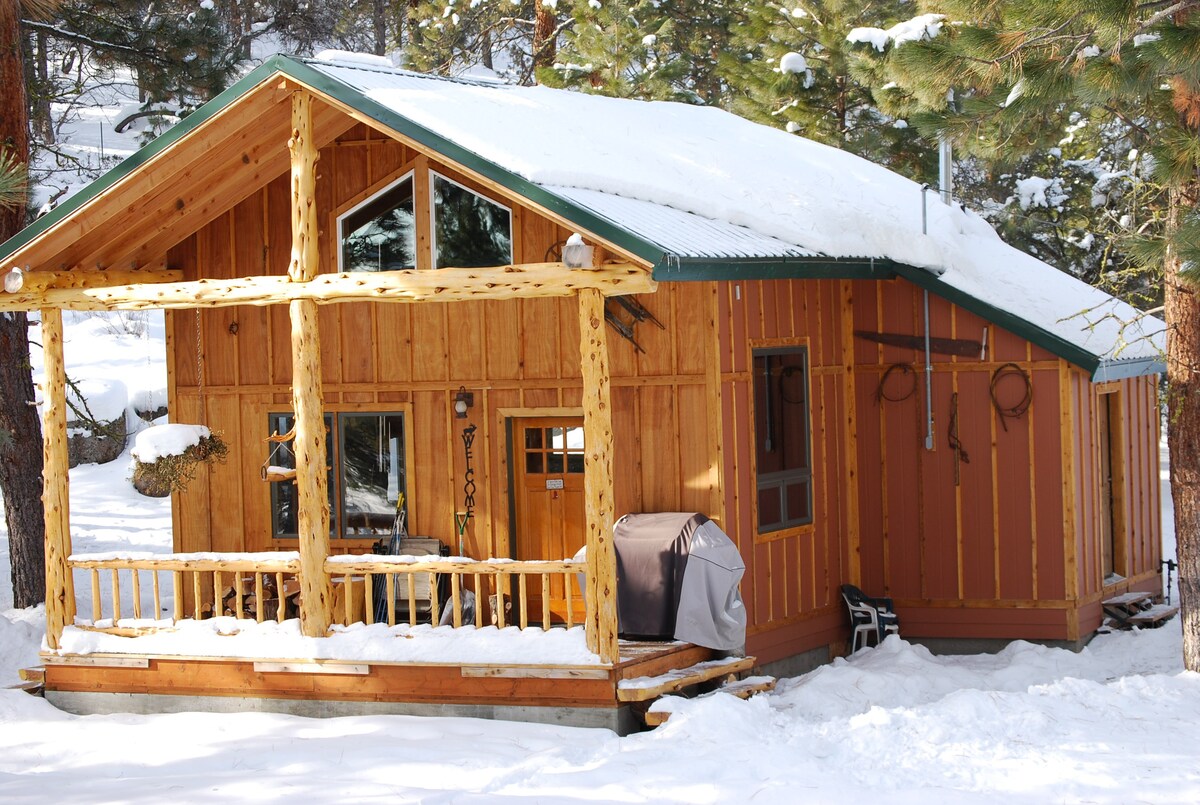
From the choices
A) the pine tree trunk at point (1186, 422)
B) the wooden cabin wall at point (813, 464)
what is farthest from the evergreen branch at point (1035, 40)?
the wooden cabin wall at point (813, 464)

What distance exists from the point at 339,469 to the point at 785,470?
4060 mm

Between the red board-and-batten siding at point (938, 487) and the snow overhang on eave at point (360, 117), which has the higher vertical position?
the snow overhang on eave at point (360, 117)

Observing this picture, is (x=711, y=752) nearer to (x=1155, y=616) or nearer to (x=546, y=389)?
(x=546, y=389)

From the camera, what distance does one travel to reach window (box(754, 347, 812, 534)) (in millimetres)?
11539

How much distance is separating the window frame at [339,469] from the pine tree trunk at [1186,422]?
6348 millimetres

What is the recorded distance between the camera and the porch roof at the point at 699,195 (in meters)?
9.56

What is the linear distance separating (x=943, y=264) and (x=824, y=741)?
571 cm

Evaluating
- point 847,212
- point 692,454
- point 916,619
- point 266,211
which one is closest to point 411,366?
point 266,211

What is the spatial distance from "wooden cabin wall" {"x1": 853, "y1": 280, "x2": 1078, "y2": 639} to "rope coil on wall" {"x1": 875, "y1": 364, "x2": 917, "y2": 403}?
1 centimetres

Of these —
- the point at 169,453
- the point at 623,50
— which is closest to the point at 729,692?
the point at 169,453

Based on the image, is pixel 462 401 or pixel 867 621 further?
pixel 867 621

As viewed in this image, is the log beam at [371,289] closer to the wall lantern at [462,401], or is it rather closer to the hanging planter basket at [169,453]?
the hanging planter basket at [169,453]

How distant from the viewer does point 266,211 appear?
12.3 m

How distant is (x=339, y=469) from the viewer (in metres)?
12.3
